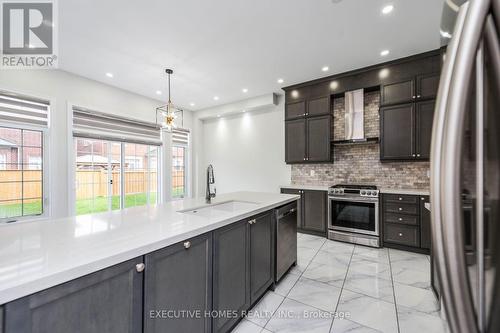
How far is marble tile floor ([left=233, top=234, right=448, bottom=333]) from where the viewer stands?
179cm

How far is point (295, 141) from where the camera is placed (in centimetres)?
444

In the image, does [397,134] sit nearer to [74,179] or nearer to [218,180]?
[218,180]

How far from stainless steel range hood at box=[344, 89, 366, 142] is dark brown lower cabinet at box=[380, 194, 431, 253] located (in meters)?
1.12

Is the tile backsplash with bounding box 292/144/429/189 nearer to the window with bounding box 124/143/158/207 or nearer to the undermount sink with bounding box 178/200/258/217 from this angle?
the undermount sink with bounding box 178/200/258/217

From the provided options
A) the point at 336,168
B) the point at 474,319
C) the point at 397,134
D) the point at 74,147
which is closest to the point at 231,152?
the point at 336,168

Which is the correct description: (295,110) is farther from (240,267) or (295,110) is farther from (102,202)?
(102,202)

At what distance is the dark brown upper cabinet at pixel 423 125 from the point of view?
3.25 metres

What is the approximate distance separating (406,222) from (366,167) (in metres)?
1.12

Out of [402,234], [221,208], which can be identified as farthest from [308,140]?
[221,208]

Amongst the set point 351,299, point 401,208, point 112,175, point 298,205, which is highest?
point 112,175

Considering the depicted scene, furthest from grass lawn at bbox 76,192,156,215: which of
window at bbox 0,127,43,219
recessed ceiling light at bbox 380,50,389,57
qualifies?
recessed ceiling light at bbox 380,50,389,57

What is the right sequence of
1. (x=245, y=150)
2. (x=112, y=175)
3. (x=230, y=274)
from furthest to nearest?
1. (x=245, y=150)
2. (x=112, y=175)
3. (x=230, y=274)

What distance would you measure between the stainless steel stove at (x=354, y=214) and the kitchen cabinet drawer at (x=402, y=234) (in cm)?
14

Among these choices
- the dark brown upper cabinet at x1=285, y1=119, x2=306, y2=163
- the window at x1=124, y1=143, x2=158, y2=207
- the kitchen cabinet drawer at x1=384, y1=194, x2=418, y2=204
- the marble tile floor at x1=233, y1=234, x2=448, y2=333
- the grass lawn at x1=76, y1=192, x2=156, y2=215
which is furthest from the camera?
the window at x1=124, y1=143, x2=158, y2=207
